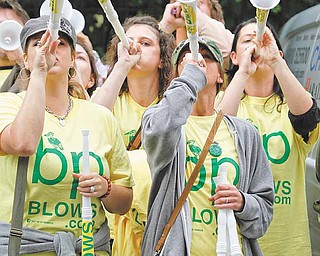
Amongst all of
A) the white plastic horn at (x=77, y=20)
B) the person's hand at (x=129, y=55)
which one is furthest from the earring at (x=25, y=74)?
the white plastic horn at (x=77, y=20)

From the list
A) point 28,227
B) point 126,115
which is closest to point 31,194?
point 28,227

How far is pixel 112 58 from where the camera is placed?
5.25 meters

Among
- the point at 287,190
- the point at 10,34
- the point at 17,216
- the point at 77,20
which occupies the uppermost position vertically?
the point at 77,20

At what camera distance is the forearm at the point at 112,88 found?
4719mm

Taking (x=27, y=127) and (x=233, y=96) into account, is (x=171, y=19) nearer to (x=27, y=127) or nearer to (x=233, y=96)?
(x=233, y=96)

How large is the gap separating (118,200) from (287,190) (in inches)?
41.1

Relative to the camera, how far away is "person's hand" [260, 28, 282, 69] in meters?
4.68

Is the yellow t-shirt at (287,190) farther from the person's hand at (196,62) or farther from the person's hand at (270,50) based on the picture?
the person's hand at (196,62)

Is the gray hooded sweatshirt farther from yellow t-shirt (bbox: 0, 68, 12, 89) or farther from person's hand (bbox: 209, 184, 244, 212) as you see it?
yellow t-shirt (bbox: 0, 68, 12, 89)

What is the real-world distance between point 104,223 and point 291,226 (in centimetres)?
110

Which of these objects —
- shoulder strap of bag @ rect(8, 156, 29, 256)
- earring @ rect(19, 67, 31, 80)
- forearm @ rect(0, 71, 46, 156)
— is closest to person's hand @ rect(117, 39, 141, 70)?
earring @ rect(19, 67, 31, 80)

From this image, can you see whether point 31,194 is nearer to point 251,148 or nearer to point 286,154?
point 251,148

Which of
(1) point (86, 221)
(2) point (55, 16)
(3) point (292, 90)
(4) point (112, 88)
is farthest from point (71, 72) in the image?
(3) point (292, 90)

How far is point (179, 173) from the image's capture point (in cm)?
390
